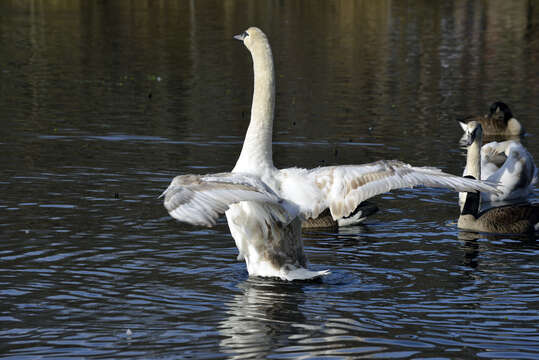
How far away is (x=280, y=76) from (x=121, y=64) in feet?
19.9

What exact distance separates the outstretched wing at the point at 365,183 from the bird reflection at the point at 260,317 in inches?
39.8

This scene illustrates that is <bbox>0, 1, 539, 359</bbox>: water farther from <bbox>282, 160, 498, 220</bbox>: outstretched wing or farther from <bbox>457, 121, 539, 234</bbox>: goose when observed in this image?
<bbox>282, 160, 498, 220</bbox>: outstretched wing

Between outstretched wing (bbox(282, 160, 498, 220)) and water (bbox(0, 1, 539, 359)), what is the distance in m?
1.08

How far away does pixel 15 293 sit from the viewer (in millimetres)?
10266

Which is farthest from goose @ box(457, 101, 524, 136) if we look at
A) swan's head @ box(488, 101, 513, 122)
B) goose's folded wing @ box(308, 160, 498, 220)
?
goose's folded wing @ box(308, 160, 498, 220)

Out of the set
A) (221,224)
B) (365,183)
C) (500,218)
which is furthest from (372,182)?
(500,218)

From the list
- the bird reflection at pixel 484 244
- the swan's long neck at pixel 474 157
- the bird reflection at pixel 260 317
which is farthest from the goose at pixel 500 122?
the bird reflection at pixel 260 317

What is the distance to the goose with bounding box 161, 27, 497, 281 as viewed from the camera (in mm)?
8539

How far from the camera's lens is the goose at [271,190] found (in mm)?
8539

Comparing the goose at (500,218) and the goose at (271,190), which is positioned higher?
the goose at (271,190)

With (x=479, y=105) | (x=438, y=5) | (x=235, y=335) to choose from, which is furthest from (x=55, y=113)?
(x=438, y=5)

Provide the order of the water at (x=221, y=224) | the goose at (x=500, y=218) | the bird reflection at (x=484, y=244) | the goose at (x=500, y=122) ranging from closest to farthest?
the water at (x=221, y=224) → the bird reflection at (x=484, y=244) → the goose at (x=500, y=218) → the goose at (x=500, y=122)

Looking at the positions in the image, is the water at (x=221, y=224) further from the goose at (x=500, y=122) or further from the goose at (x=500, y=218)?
the goose at (x=500, y=122)

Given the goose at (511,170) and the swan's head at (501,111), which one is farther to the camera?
the swan's head at (501,111)
